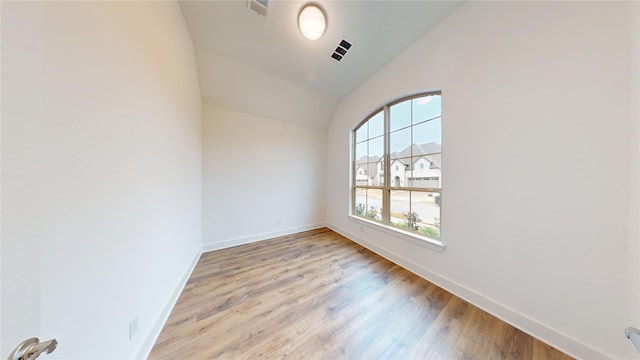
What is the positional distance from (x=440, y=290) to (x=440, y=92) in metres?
2.22

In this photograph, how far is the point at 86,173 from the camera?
2.58ft

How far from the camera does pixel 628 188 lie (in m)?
1.07

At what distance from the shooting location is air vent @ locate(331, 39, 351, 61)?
231cm

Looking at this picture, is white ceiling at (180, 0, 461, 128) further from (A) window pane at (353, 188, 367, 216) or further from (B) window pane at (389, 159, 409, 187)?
(A) window pane at (353, 188, 367, 216)

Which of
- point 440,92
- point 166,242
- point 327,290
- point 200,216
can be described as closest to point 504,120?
point 440,92

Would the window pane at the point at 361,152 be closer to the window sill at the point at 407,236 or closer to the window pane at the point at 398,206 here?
→ the window pane at the point at 398,206

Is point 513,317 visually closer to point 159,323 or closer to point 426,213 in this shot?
point 426,213

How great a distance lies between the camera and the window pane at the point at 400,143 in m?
2.41

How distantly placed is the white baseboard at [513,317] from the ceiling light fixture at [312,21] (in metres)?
3.03

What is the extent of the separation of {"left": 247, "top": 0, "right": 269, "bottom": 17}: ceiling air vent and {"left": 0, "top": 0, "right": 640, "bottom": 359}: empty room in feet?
0.07

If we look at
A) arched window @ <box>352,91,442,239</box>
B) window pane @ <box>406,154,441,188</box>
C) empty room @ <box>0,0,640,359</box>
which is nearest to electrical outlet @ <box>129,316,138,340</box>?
empty room @ <box>0,0,640,359</box>

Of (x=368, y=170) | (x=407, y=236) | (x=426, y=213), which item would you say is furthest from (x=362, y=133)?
(x=407, y=236)

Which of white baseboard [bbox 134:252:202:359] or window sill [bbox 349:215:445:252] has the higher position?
window sill [bbox 349:215:445:252]

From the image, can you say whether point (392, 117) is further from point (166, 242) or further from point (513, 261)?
point (166, 242)
